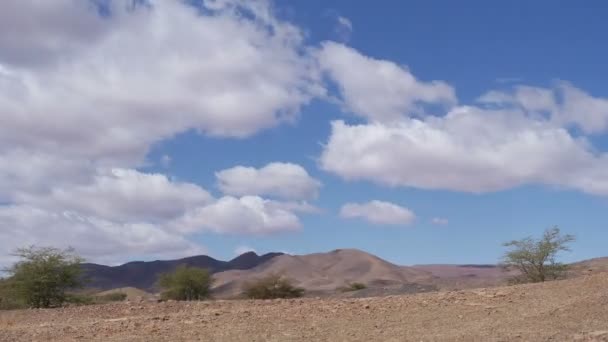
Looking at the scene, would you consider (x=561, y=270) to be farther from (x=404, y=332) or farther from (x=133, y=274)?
(x=133, y=274)

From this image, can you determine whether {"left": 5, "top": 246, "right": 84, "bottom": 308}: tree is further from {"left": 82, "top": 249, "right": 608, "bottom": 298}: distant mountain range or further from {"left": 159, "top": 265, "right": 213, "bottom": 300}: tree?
{"left": 82, "top": 249, "right": 608, "bottom": 298}: distant mountain range

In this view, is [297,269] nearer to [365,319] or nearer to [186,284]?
[186,284]

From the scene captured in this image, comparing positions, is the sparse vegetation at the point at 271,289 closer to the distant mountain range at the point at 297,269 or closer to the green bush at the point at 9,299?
the green bush at the point at 9,299

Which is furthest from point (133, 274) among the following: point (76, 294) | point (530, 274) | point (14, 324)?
point (14, 324)

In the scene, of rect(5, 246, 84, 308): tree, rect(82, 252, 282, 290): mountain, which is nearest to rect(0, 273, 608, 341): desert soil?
rect(5, 246, 84, 308): tree

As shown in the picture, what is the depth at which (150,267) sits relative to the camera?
446 feet

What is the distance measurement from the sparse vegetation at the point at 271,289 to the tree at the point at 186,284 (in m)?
4.11

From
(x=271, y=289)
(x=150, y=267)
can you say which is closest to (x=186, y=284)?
(x=271, y=289)

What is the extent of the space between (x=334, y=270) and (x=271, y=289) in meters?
78.1

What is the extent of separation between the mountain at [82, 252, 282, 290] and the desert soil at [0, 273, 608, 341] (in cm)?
10518

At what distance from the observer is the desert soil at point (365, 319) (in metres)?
15.7

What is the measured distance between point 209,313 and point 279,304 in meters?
2.47

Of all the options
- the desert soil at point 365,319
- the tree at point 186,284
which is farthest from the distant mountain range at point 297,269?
the desert soil at point 365,319

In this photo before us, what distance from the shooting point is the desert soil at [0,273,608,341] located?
1573 centimetres
